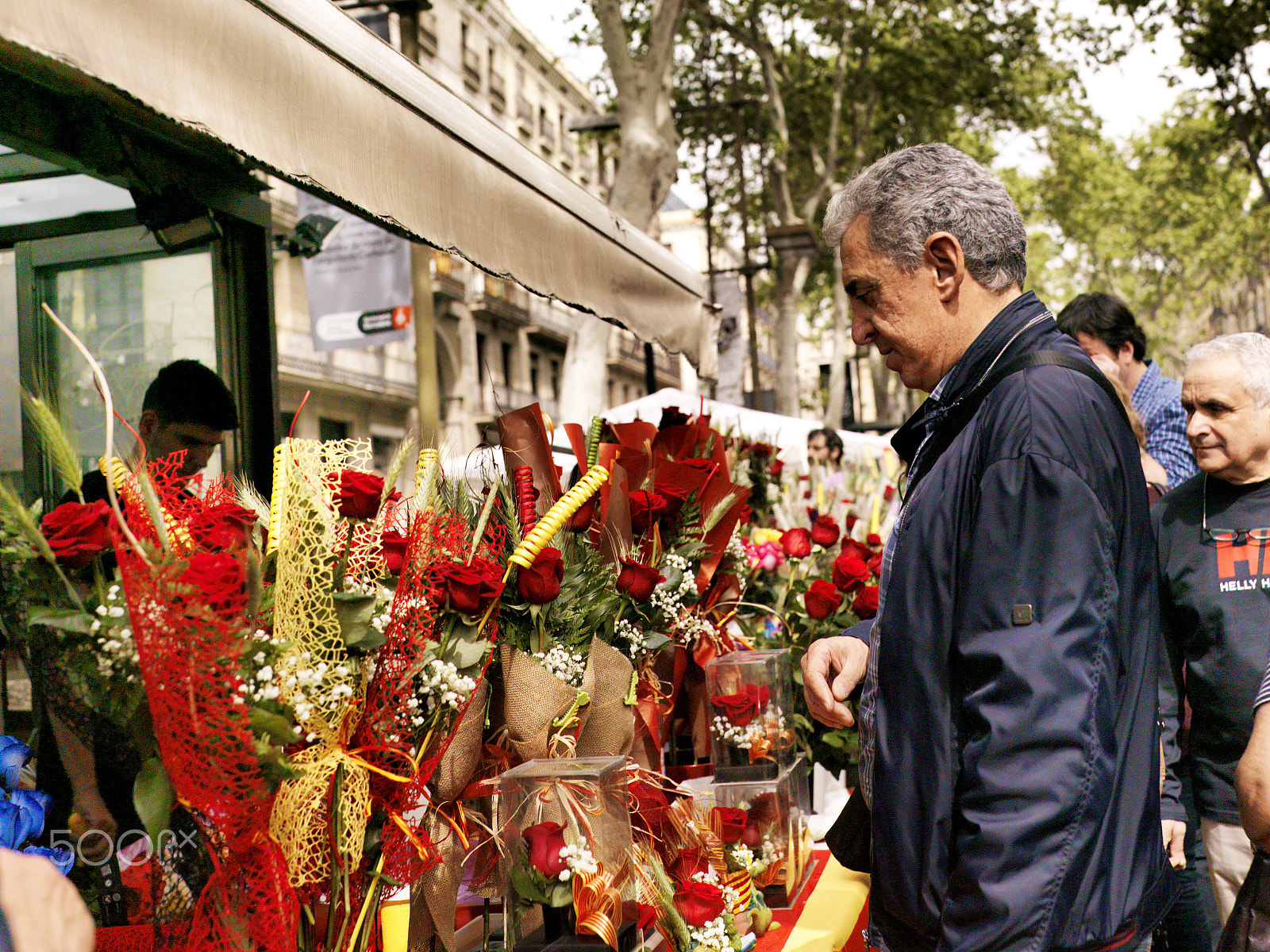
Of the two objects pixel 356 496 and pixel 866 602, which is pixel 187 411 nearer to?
pixel 356 496

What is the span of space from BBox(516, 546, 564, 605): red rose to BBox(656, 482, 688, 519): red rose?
2.03ft

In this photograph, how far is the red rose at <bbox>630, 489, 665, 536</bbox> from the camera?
258cm

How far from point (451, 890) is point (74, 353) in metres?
2.45

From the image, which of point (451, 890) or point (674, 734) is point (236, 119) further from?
point (674, 734)

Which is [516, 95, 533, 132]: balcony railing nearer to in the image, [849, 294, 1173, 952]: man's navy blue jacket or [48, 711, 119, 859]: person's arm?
[48, 711, 119, 859]: person's arm

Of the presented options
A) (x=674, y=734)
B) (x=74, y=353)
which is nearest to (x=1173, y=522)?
(x=674, y=734)

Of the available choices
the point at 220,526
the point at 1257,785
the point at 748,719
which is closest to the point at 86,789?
the point at 220,526

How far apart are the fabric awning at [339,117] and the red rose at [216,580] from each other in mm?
690

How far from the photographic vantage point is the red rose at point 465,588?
1.86 meters

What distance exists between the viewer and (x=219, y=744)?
138 cm

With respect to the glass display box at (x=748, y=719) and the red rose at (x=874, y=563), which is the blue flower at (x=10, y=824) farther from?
the red rose at (x=874, y=563)

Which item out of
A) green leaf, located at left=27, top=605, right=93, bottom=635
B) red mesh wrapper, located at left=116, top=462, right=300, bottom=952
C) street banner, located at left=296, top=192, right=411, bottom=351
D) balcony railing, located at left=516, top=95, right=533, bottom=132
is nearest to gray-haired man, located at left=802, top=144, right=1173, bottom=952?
red mesh wrapper, located at left=116, top=462, right=300, bottom=952

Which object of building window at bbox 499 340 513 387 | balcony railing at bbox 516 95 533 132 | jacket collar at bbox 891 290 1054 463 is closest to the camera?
jacket collar at bbox 891 290 1054 463

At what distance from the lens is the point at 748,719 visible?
2.59 metres
